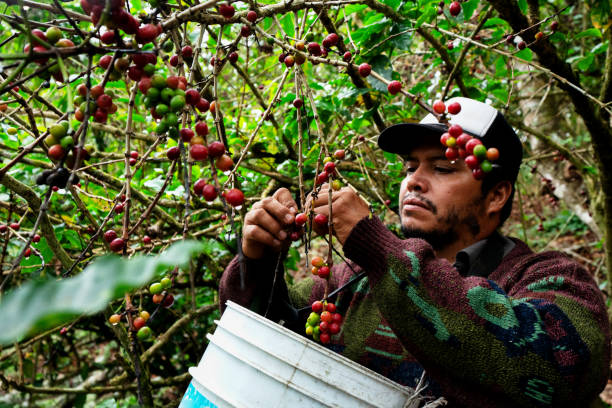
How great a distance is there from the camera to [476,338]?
1.17 metres

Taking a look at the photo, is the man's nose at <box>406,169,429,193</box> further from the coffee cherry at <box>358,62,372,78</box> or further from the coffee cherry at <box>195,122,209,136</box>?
the coffee cherry at <box>195,122,209,136</box>

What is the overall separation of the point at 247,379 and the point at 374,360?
753mm

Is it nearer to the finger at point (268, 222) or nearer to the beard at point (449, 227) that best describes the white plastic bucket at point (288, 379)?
the finger at point (268, 222)

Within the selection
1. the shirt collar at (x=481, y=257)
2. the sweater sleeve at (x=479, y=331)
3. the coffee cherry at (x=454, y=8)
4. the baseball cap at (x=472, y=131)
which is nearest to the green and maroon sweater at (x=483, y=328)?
the sweater sleeve at (x=479, y=331)

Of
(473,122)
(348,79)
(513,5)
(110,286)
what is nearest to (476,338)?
(473,122)

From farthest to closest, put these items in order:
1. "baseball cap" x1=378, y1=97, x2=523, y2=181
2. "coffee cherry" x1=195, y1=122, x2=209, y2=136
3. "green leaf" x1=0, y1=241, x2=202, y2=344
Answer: "baseball cap" x1=378, y1=97, x2=523, y2=181 < "coffee cherry" x1=195, y1=122, x2=209, y2=136 < "green leaf" x1=0, y1=241, x2=202, y2=344

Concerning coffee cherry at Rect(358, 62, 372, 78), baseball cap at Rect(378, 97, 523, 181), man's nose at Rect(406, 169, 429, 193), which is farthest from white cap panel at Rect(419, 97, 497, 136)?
coffee cherry at Rect(358, 62, 372, 78)

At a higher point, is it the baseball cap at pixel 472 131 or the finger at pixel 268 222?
the baseball cap at pixel 472 131

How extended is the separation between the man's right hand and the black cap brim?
2.34 feet

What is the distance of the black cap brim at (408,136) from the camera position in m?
1.76

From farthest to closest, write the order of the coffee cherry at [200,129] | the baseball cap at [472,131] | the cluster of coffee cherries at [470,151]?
the baseball cap at [472,131] → the cluster of coffee cherries at [470,151] → the coffee cherry at [200,129]

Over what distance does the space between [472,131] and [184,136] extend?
1410 mm

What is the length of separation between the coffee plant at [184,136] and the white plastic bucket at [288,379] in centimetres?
14

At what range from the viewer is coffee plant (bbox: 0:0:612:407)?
24.3 inches
